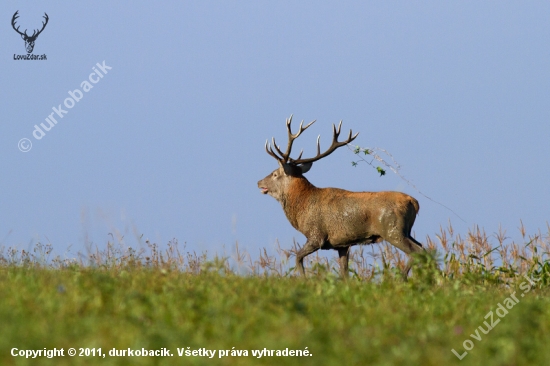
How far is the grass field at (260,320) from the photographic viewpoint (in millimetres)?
4906

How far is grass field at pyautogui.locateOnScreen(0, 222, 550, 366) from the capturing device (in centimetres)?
491

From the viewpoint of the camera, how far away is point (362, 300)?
7.49 m

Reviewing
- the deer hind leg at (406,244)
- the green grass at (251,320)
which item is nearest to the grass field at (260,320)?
the green grass at (251,320)

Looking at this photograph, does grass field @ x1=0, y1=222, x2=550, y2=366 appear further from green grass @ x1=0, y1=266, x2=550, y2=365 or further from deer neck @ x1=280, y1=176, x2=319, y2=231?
deer neck @ x1=280, y1=176, x2=319, y2=231

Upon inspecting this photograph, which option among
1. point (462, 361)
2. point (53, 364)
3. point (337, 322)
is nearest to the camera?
point (53, 364)

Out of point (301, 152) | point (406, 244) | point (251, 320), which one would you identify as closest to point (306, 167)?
point (301, 152)

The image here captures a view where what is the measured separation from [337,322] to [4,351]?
99.1 inches

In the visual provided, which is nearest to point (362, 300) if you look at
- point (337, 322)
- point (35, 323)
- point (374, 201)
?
point (337, 322)

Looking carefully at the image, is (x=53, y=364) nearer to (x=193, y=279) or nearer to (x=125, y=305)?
(x=125, y=305)

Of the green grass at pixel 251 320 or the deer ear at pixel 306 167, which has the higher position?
the deer ear at pixel 306 167

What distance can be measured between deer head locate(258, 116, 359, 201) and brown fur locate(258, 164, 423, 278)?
2cm

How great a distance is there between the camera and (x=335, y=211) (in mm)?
13031

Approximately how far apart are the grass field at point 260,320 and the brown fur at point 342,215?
3427 mm
